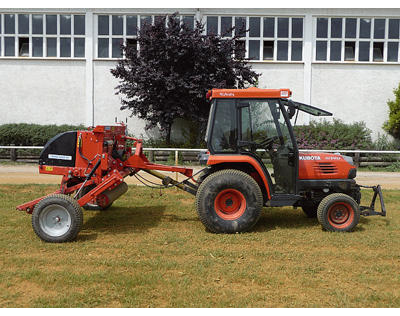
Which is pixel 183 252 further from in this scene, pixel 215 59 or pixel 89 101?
pixel 89 101

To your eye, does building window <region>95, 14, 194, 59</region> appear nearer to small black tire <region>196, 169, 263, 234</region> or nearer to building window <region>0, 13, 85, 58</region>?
building window <region>0, 13, 85, 58</region>

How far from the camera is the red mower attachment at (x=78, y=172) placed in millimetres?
5973

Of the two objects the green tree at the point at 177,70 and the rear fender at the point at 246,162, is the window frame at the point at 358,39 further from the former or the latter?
the rear fender at the point at 246,162

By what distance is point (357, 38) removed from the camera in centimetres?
1869

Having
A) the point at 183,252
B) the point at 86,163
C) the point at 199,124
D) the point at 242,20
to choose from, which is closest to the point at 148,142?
the point at 199,124

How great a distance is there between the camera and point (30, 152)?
54.3ft

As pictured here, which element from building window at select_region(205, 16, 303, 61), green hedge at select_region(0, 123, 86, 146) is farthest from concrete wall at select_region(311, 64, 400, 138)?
green hedge at select_region(0, 123, 86, 146)

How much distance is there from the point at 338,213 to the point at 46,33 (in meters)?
16.7

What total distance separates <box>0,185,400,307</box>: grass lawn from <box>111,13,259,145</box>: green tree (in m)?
9.15

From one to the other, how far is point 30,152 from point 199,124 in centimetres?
686

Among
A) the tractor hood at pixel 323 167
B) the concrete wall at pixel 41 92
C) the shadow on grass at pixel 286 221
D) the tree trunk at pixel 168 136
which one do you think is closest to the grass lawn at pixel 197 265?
the shadow on grass at pixel 286 221

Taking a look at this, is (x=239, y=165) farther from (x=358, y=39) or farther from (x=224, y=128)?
(x=358, y=39)

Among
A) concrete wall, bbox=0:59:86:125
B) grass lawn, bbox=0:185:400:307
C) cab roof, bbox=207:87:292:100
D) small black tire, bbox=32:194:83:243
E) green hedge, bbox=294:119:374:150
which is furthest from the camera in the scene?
concrete wall, bbox=0:59:86:125

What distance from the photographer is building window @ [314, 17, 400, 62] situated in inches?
735
